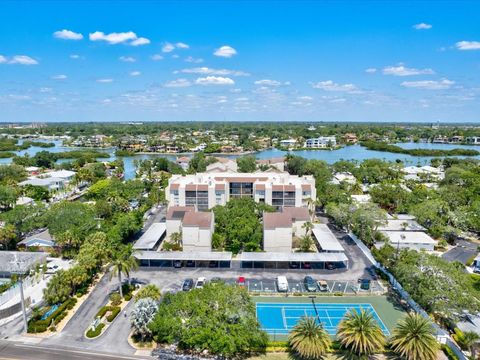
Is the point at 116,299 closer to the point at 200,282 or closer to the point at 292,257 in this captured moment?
the point at 200,282

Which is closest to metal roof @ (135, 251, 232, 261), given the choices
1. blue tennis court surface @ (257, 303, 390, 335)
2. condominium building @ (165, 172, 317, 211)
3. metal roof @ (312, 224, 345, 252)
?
blue tennis court surface @ (257, 303, 390, 335)

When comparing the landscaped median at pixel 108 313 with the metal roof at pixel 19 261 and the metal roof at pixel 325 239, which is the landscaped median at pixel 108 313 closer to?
the metal roof at pixel 19 261

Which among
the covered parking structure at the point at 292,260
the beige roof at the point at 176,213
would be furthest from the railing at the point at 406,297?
the beige roof at the point at 176,213

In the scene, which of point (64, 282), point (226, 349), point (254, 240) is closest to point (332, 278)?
point (254, 240)

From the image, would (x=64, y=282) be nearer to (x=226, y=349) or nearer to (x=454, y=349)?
(x=226, y=349)

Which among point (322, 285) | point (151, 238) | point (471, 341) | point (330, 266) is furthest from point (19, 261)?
point (471, 341)

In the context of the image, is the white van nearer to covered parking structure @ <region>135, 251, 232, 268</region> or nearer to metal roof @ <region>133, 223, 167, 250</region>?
covered parking structure @ <region>135, 251, 232, 268</region>
